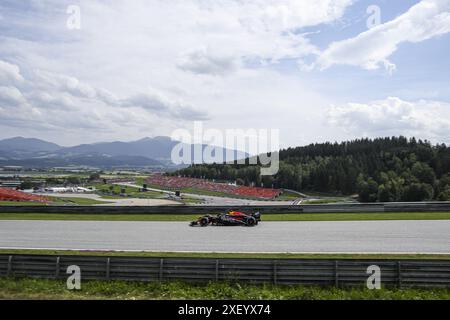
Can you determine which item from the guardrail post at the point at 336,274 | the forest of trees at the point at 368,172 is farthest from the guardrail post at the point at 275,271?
the forest of trees at the point at 368,172

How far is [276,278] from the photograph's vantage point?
13188 mm

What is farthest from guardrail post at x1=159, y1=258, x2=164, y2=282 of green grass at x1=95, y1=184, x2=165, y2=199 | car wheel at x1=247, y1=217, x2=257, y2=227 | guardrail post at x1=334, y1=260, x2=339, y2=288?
green grass at x1=95, y1=184, x2=165, y2=199

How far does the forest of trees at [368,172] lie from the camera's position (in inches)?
3676

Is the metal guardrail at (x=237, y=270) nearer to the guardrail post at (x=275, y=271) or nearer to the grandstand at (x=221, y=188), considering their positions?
the guardrail post at (x=275, y=271)

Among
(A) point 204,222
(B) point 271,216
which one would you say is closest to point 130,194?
(B) point 271,216

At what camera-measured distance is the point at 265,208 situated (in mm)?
31047

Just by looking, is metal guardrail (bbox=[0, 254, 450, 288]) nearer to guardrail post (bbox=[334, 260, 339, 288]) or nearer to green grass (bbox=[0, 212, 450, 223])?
guardrail post (bbox=[334, 260, 339, 288])

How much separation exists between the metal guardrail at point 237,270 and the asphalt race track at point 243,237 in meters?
4.41

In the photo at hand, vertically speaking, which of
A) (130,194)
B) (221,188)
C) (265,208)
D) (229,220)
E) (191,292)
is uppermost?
(265,208)

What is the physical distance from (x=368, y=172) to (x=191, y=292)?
11996 cm

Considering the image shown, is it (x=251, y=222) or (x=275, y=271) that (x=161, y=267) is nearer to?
(x=275, y=271)
